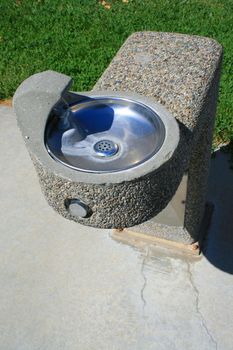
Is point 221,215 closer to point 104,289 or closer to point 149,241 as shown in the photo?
point 149,241

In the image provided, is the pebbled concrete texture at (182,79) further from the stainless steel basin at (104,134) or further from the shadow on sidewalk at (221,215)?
the shadow on sidewalk at (221,215)

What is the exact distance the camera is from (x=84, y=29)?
24.0 feet

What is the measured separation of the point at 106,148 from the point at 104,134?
168 mm

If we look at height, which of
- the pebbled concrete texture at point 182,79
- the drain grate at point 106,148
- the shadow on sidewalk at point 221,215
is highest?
the pebbled concrete texture at point 182,79

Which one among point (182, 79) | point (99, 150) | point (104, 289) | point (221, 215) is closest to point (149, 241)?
point (104, 289)

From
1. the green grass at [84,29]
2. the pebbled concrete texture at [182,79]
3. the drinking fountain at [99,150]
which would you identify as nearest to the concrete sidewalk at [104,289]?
the pebbled concrete texture at [182,79]

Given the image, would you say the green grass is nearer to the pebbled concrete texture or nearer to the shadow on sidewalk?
the shadow on sidewalk

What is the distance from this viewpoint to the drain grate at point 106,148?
2918mm

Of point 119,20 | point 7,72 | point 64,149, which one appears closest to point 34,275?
point 64,149

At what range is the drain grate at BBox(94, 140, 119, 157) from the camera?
292cm

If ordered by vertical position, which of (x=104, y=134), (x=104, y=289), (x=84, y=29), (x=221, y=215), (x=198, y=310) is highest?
(x=104, y=134)

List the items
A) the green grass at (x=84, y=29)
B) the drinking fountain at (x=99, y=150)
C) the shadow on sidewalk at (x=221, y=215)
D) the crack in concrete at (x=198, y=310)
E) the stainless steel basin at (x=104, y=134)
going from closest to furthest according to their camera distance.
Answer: the drinking fountain at (x=99, y=150)
the stainless steel basin at (x=104, y=134)
the crack in concrete at (x=198, y=310)
the shadow on sidewalk at (x=221, y=215)
the green grass at (x=84, y=29)

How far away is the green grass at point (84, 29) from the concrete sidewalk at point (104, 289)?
2.14 m

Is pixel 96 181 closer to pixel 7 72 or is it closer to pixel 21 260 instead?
pixel 21 260
